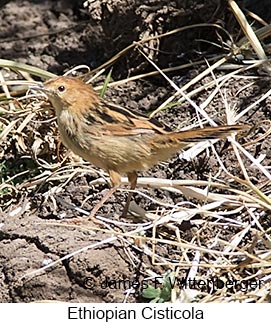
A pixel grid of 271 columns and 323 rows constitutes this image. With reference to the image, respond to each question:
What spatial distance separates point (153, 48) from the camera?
6352 millimetres

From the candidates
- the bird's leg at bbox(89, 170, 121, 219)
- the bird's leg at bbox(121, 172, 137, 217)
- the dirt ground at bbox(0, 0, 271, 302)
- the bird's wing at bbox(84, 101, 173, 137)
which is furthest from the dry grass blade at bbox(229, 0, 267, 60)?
the bird's leg at bbox(89, 170, 121, 219)

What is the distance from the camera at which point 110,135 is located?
4.93 metres

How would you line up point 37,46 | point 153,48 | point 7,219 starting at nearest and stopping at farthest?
point 7,219
point 153,48
point 37,46

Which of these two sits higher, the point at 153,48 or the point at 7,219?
the point at 153,48

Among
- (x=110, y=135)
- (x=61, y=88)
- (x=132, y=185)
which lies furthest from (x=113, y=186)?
(x=61, y=88)

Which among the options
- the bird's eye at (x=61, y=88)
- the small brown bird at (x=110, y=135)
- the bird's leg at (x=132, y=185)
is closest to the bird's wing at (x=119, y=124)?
the small brown bird at (x=110, y=135)

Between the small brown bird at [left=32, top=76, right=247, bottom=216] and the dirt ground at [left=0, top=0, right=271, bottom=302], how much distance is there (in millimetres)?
362

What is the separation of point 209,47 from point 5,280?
2603 mm

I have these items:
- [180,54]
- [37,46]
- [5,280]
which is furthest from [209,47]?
[5,280]

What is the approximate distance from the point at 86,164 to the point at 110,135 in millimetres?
776

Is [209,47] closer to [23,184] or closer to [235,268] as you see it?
[23,184]

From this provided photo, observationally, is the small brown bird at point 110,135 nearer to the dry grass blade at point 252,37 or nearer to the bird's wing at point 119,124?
the bird's wing at point 119,124

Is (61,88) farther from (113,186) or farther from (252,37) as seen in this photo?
(252,37)

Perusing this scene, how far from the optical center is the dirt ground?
460cm
